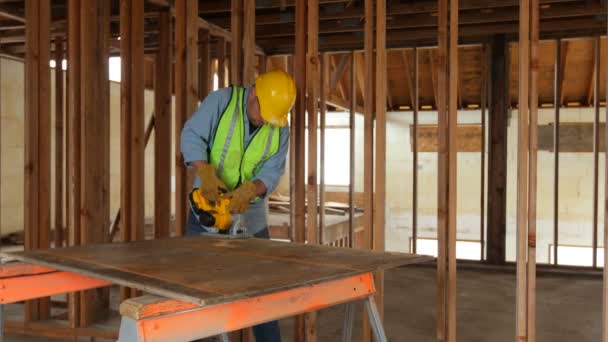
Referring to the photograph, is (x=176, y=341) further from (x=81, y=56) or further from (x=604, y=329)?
(x=81, y=56)

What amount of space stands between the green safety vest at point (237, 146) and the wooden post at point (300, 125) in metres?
0.45

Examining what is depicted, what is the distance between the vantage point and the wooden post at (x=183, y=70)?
3.60 m

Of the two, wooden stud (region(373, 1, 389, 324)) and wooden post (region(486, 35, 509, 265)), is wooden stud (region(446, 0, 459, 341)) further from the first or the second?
wooden post (region(486, 35, 509, 265))

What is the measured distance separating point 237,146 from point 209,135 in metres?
0.15

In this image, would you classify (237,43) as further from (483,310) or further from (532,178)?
(483,310)

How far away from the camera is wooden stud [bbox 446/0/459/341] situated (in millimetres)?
3061

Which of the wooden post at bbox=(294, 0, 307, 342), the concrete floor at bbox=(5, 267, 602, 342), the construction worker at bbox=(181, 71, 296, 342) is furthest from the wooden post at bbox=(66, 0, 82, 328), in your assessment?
the wooden post at bbox=(294, 0, 307, 342)

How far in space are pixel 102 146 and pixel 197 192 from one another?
165 centimetres

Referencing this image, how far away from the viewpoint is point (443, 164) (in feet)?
10.3

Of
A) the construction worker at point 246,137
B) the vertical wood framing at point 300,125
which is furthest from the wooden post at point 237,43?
the construction worker at point 246,137

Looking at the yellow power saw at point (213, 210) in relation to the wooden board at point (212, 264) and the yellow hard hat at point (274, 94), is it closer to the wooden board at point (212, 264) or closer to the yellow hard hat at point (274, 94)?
the wooden board at point (212, 264)

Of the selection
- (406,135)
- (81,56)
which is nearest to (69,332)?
(81,56)

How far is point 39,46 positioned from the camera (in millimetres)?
3973

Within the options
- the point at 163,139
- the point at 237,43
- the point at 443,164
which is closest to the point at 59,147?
the point at 163,139
